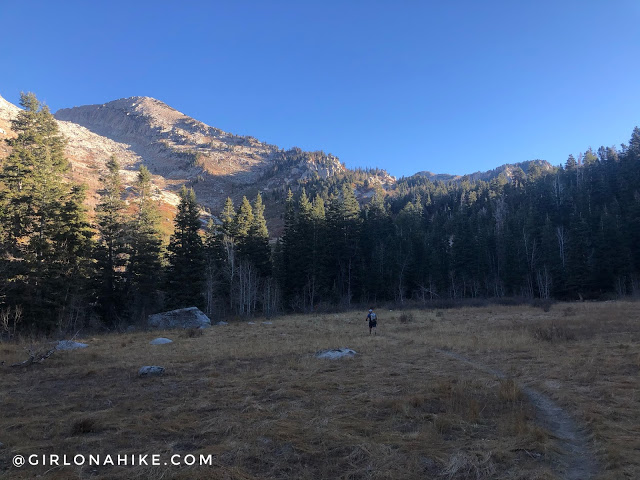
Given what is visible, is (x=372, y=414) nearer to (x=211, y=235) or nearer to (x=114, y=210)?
(x=114, y=210)

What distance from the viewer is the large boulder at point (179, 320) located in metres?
29.1

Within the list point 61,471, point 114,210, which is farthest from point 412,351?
point 114,210

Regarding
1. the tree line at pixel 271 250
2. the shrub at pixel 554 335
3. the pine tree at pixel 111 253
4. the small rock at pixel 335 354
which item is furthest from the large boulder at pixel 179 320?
the shrub at pixel 554 335

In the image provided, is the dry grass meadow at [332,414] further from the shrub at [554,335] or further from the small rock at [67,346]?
the small rock at [67,346]

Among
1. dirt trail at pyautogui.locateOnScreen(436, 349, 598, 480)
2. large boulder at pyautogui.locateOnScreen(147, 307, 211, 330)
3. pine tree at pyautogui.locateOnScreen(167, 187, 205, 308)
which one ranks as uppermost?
pine tree at pyautogui.locateOnScreen(167, 187, 205, 308)

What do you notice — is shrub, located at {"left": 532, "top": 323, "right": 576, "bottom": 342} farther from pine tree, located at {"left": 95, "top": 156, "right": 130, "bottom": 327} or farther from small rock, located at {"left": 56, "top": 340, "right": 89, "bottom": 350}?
pine tree, located at {"left": 95, "top": 156, "right": 130, "bottom": 327}

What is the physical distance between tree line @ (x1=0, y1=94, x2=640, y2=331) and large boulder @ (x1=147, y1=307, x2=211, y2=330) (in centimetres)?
360

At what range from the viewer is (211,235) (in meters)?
54.2

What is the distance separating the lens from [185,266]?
122 ft

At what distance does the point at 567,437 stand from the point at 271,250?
55271 millimetres

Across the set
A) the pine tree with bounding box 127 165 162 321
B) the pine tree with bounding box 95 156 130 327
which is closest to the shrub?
the pine tree with bounding box 95 156 130 327

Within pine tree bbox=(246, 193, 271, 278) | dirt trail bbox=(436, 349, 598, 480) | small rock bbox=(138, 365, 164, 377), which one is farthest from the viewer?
pine tree bbox=(246, 193, 271, 278)

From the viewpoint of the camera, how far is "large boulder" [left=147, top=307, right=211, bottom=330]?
29134mm

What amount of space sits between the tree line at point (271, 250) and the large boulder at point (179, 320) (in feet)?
11.8
